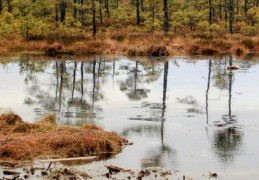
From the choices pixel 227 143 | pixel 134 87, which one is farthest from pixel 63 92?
pixel 227 143

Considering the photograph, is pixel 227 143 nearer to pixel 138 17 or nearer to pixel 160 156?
pixel 160 156

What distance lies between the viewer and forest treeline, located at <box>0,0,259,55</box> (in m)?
37.5

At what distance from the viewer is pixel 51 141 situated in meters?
9.96

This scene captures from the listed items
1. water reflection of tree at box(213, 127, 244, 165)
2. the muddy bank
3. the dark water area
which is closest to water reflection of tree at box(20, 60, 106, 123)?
the dark water area

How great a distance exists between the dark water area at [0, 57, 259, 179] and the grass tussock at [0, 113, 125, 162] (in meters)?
0.46

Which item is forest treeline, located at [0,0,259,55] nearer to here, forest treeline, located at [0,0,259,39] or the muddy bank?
forest treeline, located at [0,0,259,39]

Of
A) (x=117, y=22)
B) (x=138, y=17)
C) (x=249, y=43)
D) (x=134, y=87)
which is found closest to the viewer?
(x=134, y=87)

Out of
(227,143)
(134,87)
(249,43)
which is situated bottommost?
(227,143)

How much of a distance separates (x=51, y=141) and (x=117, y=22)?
50.6m

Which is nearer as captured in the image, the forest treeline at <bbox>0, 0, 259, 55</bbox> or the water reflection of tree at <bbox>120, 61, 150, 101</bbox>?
the water reflection of tree at <bbox>120, 61, 150, 101</bbox>

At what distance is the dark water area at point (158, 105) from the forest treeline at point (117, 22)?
9.76 meters

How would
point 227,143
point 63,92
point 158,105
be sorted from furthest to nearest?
point 63,92 → point 158,105 → point 227,143

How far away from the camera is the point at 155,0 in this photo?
212ft

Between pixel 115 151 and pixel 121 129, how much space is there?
6.48 feet
